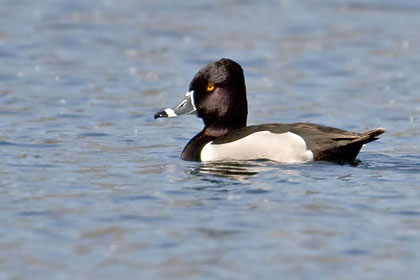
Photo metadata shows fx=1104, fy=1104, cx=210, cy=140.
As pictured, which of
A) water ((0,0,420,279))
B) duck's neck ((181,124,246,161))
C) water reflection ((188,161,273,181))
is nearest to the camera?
water ((0,0,420,279))

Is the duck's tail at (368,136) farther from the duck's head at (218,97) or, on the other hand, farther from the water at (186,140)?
the duck's head at (218,97)

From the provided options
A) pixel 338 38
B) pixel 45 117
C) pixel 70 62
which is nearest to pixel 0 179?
pixel 45 117

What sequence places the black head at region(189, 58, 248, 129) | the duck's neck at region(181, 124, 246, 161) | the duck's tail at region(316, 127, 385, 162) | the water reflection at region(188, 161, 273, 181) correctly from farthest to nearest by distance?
the black head at region(189, 58, 248, 129) < the duck's neck at region(181, 124, 246, 161) < the duck's tail at region(316, 127, 385, 162) < the water reflection at region(188, 161, 273, 181)

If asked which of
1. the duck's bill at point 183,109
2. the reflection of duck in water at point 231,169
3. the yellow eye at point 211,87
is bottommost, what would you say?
the reflection of duck in water at point 231,169

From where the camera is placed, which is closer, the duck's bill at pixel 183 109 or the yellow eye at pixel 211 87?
the yellow eye at pixel 211 87

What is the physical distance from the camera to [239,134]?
980 centimetres

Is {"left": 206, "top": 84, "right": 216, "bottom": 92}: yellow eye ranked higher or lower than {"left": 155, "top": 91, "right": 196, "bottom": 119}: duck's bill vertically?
higher

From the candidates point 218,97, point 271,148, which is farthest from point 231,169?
point 218,97

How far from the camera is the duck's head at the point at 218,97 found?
10.3 m

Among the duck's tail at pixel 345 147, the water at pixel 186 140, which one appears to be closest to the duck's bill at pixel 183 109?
the water at pixel 186 140

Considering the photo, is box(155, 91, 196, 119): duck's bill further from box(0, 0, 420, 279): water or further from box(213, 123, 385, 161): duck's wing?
box(213, 123, 385, 161): duck's wing

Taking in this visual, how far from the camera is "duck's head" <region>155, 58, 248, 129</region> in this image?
10258 millimetres

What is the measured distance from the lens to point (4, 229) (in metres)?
7.40

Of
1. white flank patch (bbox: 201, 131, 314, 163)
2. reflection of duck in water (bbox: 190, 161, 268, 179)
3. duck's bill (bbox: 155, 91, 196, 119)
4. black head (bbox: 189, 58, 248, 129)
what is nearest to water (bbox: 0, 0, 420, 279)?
reflection of duck in water (bbox: 190, 161, 268, 179)
